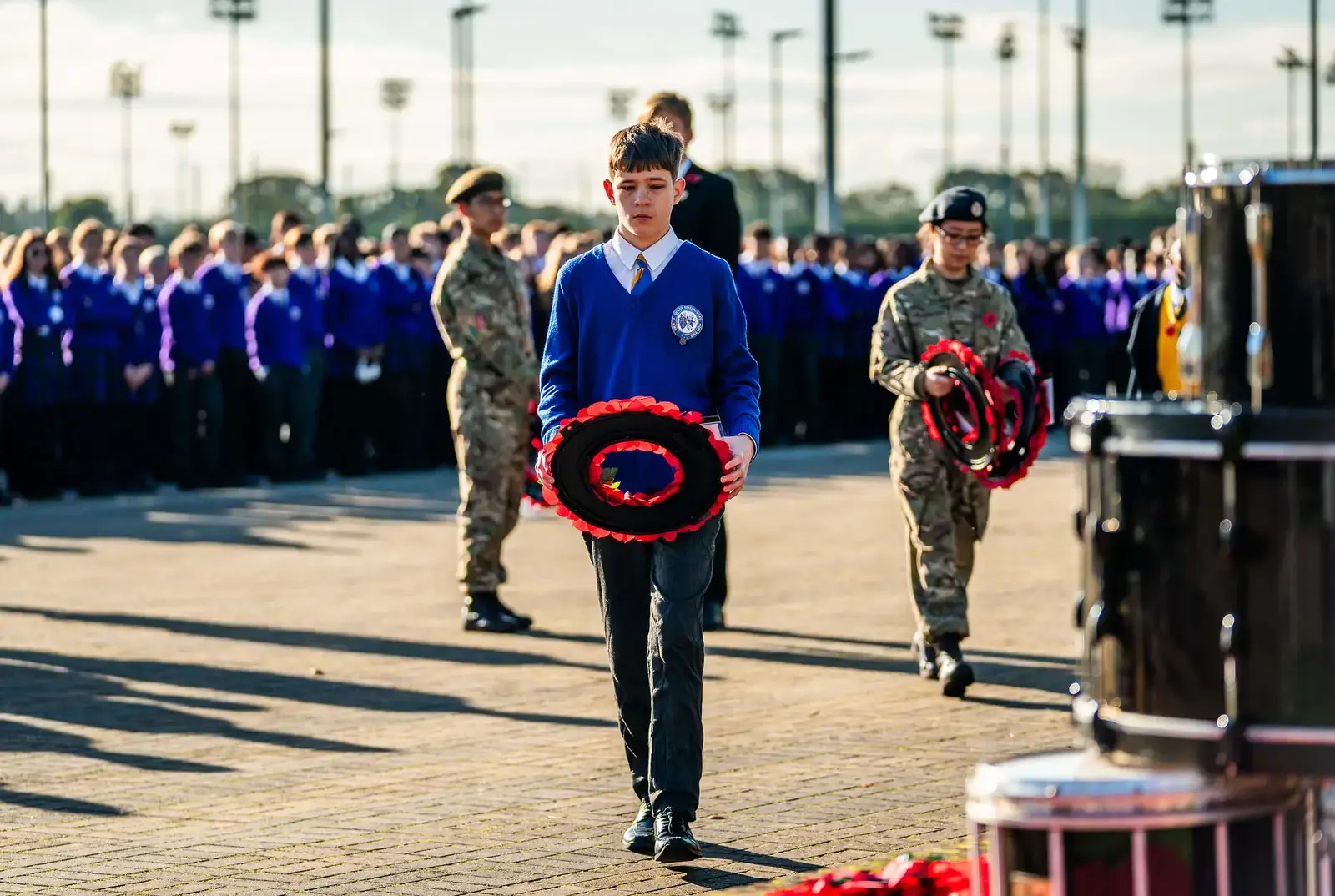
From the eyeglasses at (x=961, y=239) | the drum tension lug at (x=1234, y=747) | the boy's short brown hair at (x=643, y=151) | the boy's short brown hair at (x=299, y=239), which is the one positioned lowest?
the drum tension lug at (x=1234, y=747)

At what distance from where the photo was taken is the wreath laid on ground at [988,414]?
9648 millimetres

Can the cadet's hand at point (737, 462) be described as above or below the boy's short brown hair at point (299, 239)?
below

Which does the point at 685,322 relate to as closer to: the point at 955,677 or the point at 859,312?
the point at 955,677

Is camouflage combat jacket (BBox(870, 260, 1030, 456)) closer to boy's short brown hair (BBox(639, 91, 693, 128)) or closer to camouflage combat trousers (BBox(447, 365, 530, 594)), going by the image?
boy's short brown hair (BBox(639, 91, 693, 128))

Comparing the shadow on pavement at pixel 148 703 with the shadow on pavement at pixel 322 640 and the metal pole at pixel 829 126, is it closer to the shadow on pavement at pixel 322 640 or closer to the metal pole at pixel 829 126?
the shadow on pavement at pixel 322 640

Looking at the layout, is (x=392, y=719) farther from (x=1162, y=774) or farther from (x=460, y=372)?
(x=1162, y=774)

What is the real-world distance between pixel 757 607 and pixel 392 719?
11.7 ft

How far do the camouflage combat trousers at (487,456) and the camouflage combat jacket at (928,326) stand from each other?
2.57 meters

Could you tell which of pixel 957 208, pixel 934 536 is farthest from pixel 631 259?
pixel 934 536

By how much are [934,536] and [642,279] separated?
132 inches

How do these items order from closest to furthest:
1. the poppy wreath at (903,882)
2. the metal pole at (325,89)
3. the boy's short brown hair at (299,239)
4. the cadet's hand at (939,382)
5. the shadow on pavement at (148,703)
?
the poppy wreath at (903,882) → the shadow on pavement at (148,703) → the cadet's hand at (939,382) → the boy's short brown hair at (299,239) → the metal pole at (325,89)

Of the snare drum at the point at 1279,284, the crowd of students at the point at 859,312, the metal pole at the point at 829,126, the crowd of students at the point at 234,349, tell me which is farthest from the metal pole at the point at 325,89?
the snare drum at the point at 1279,284

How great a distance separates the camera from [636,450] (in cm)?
686

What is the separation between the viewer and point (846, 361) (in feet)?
86.0
